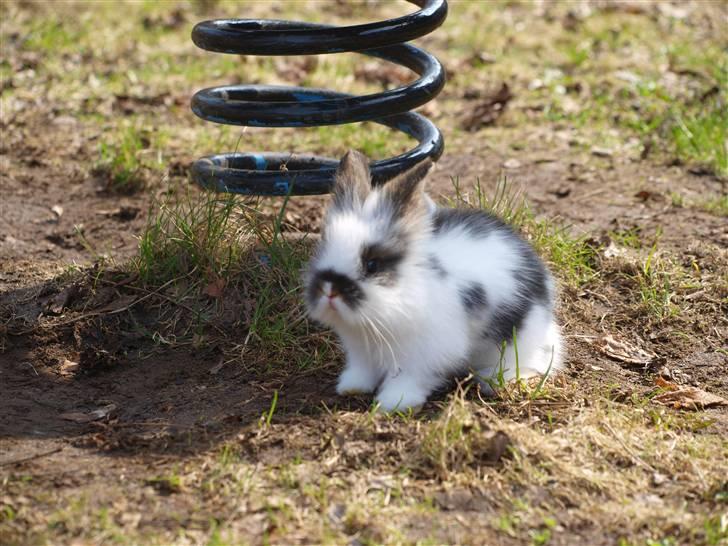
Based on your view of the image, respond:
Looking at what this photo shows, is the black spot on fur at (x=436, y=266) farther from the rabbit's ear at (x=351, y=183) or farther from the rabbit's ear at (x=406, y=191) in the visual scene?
the rabbit's ear at (x=351, y=183)

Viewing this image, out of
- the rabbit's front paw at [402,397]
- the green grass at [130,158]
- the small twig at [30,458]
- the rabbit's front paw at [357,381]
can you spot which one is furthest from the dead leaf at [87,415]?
the green grass at [130,158]

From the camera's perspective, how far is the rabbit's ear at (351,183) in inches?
158

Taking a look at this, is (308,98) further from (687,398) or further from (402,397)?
(687,398)

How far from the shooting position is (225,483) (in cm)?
367

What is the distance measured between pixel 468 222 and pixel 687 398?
4.13 ft

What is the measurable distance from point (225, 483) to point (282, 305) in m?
1.43

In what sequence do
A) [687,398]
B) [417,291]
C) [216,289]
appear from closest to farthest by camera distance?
[417,291]
[687,398]
[216,289]

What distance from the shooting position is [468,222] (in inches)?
172

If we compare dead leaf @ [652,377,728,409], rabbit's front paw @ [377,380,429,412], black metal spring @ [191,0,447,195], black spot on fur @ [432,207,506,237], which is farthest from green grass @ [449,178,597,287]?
rabbit's front paw @ [377,380,429,412]

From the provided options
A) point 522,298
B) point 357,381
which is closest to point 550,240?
point 522,298

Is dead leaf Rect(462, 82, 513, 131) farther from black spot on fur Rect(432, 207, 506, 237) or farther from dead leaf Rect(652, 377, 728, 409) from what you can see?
dead leaf Rect(652, 377, 728, 409)

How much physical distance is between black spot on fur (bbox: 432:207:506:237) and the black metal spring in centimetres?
76

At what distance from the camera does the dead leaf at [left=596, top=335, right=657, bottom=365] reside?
193 inches

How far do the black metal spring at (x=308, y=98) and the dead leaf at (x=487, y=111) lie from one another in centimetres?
235
